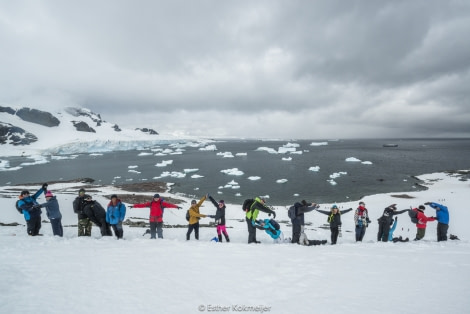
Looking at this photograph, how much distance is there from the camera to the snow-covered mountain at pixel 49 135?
424ft

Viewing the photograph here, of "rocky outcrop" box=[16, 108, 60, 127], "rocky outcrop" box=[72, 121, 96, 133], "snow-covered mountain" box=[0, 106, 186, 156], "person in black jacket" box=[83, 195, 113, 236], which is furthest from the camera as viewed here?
"rocky outcrop" box=[72, 121, 96, 133]

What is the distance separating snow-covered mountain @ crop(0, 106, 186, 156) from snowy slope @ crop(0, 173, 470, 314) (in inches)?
5751

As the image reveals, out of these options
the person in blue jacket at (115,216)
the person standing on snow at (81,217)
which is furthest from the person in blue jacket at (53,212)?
the person in blue jacket at (115,216)

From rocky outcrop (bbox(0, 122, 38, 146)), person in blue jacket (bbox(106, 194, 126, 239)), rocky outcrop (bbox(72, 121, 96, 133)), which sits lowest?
person in blue jacket (bbox(106, 194, 126, 239))

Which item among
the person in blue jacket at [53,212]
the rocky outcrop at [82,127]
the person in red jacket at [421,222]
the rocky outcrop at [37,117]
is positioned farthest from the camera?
the rocky outcrop at [82,127]

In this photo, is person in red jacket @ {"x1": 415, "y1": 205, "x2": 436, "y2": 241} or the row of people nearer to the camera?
the row of people

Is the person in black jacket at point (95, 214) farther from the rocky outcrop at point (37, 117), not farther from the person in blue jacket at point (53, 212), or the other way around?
the rocky outcrop at point (37, 117)

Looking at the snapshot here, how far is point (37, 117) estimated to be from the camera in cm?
17250

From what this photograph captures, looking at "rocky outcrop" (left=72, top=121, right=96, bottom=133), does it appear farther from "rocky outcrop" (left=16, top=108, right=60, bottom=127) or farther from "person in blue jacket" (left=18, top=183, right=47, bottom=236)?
"person in blue jacket" (left=18, top=183, right=47, bottom=236)

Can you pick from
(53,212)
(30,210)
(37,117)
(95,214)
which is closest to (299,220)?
(95,214)

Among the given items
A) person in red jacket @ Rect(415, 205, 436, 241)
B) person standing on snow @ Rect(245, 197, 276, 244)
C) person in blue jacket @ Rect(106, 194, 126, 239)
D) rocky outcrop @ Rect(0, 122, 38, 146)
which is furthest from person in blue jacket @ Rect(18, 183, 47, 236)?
rocky outcrop @ Rect(0, 122, 38, 146)

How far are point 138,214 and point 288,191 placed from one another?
92.5 ft

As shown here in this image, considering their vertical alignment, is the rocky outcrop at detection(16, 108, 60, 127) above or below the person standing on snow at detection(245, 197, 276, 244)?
above

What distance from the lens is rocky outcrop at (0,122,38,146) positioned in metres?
136
